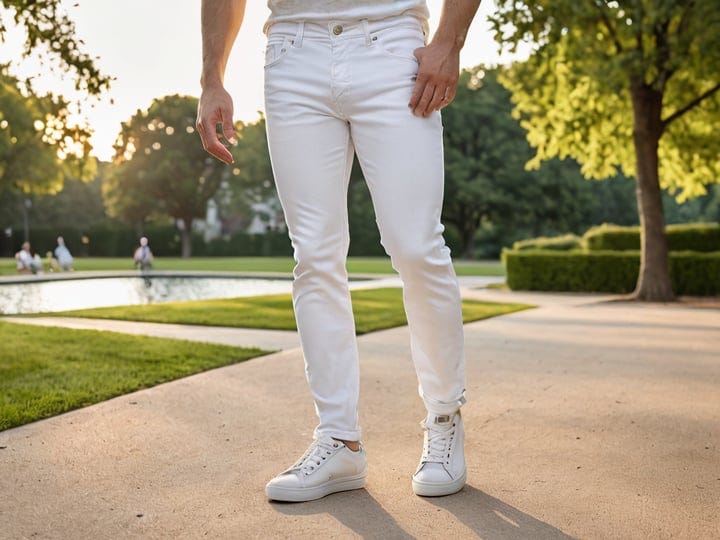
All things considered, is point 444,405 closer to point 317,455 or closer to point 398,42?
point 317,455

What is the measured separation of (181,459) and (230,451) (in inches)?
7.2

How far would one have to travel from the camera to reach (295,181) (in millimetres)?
2275

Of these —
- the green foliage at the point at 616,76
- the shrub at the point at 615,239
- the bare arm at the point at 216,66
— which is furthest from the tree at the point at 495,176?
the bare arm at the point at 216,66

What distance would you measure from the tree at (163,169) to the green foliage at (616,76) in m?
32.4

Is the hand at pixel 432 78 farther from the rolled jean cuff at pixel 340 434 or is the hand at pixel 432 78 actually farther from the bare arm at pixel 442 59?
the rolled jean cuff at pixel 340 434

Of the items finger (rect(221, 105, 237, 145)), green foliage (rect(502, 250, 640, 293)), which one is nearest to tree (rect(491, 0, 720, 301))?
green foliage (rect(502, 250, 640, 293))

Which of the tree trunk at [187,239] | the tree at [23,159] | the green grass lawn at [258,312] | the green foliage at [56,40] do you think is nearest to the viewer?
the green foliage at [56,40]

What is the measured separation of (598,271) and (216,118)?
1250 centimetres

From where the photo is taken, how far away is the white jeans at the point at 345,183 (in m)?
2.19

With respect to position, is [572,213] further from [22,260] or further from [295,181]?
[295,181]

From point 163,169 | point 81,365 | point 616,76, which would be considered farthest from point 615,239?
point 163,169

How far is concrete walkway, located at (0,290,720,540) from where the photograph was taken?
6.45ft

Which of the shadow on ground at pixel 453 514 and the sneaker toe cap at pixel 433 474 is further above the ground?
the sneaker toe cap at pixel 433 474

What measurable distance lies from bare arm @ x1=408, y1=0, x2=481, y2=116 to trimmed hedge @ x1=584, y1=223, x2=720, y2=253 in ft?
47.1
